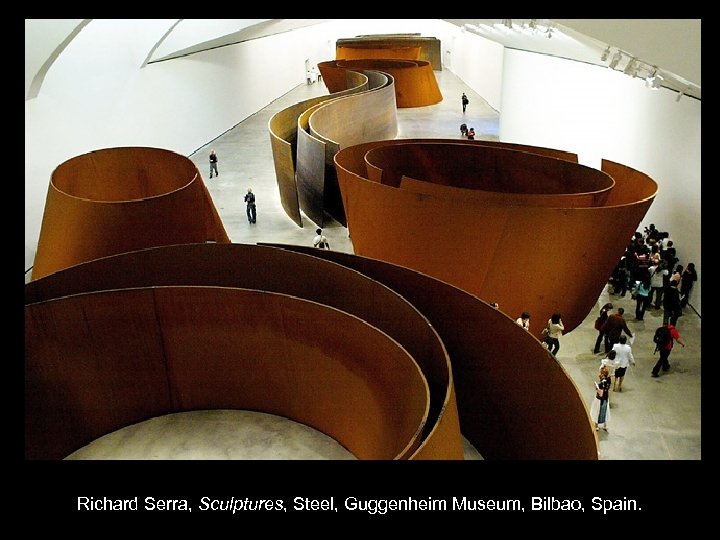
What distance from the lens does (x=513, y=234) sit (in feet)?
28.2

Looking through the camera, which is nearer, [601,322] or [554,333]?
[554,333]

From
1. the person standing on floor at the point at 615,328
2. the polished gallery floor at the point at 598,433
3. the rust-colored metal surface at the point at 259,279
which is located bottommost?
the polished gallery floor at the point at 598,433

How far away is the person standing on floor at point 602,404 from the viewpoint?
700 centimetres

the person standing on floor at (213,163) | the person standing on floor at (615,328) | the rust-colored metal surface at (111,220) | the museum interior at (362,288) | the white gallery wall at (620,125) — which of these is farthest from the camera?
the person standing on floor at (213,163)

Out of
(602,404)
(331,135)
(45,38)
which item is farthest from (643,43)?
(331,135)

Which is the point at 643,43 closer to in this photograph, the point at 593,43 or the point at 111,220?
the point at 593,43

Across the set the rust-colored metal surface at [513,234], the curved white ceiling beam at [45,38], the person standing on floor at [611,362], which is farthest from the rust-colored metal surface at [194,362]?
the curved white ceiling beam at [45,38]

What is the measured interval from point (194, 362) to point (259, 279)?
4.38ft

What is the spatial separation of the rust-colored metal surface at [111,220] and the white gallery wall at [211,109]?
2.40 meters

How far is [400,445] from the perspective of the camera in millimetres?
5898

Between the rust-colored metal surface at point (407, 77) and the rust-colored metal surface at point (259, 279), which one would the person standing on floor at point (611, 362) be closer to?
the rust-colored metal surface at point (259, 279)

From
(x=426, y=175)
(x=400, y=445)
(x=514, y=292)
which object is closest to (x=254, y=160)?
(x=426, y=175)

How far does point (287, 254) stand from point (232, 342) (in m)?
1.29

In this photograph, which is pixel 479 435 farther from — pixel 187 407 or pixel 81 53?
pixel 81 53
